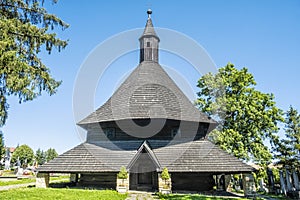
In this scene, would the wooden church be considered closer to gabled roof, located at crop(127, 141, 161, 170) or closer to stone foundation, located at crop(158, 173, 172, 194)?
gabled roof, located at crop(127, 141, 161, 170)

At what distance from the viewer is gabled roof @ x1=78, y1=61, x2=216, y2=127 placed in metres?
15.2

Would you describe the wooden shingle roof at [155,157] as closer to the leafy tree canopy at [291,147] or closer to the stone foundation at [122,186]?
the stone foundation at [122,186]

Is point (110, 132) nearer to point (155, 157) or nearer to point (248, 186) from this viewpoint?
point (155, 157)

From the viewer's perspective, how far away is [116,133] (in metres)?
15.6

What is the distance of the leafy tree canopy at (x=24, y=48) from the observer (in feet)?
28.0

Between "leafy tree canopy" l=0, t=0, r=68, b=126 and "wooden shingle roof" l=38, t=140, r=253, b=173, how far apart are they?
551cm

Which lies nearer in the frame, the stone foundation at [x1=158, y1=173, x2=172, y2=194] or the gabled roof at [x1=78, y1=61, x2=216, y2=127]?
the stone foundation at [x1=158, y1=173, x2=172, y2=194]

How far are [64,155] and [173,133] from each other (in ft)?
22.5

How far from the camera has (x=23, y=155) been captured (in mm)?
68125

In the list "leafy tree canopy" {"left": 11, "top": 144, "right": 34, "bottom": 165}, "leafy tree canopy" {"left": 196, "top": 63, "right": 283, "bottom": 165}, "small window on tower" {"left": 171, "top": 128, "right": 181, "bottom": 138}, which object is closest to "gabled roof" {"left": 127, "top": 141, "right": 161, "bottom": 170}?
"small window on tower" {"left": 171, "top": 128, "right": 181, "bottom": 138}

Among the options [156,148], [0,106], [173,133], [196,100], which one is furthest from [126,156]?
[196,100]

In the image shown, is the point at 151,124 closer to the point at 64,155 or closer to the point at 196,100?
the point at 64,155

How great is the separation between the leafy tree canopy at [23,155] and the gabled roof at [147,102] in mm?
62101

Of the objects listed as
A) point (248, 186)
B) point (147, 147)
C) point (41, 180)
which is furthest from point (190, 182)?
point (41, 180)
